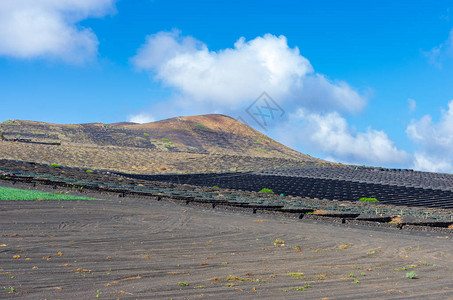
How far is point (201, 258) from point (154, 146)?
108 m

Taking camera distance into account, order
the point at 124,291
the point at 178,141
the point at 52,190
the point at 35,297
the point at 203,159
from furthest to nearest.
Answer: the point at 178,141
the point at 203,159
the point at 52,190
the point at 124,291
the point at 35,297

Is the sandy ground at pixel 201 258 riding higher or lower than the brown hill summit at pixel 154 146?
lower

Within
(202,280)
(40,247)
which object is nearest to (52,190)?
(40,247)

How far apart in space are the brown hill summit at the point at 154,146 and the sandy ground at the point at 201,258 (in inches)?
2217

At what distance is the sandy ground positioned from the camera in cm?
1050

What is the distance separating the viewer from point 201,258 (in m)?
14.1

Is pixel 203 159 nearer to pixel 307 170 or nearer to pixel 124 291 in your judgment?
pixel 307 170

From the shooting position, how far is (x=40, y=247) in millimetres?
14391

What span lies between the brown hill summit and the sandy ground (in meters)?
56.3

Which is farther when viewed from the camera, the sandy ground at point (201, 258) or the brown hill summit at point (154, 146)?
the brown hill summit at point (154, 146)

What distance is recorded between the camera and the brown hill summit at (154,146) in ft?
264

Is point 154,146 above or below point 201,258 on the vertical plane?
above

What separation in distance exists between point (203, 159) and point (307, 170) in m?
23.6

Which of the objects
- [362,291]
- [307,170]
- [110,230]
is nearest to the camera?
[362,291]
